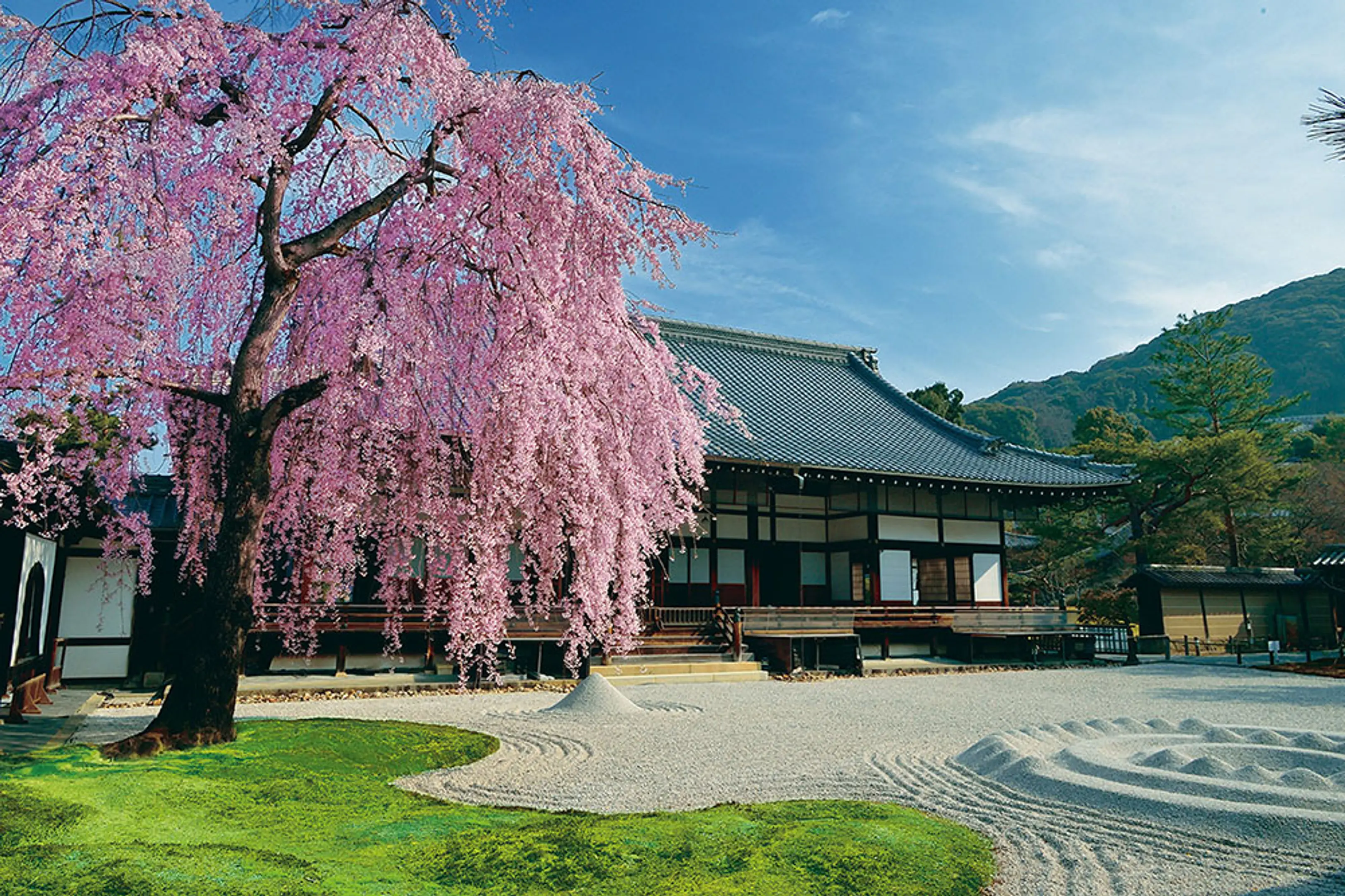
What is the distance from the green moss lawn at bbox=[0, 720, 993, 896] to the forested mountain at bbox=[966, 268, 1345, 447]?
78862 mm

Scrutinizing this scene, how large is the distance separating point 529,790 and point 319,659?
9.54m

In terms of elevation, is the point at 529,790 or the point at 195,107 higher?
the point at 195,107

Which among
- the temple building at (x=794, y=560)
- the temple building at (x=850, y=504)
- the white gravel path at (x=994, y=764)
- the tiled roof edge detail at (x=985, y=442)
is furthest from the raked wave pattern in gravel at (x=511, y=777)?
the tiled roof edge detail at (x=985, y=442)

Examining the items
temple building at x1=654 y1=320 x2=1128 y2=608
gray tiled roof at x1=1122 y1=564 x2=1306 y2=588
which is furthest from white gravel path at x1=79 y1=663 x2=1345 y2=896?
gray tiled roof at x1=1122 y1=564 x2=1306 y2=588

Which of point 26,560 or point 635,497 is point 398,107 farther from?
point 26,560

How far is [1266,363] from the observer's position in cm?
8862

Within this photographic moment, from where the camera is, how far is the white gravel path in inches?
205

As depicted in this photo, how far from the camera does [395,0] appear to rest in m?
6.71

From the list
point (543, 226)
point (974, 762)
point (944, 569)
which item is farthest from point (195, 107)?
point (944, 569)

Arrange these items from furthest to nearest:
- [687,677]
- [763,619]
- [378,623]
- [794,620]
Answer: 1. [794,620]
2. [763,619]
3. [687,677]
4. [378,623]

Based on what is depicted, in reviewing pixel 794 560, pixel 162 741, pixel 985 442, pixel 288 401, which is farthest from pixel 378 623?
pixel 985 442

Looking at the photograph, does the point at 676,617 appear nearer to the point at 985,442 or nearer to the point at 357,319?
the point at 985,442

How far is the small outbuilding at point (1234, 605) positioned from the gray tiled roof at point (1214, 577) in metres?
0.02

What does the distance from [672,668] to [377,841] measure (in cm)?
1224
